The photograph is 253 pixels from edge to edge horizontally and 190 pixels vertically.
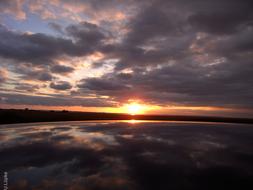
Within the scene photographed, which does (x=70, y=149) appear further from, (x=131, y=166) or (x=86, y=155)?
(x=131, y=166)

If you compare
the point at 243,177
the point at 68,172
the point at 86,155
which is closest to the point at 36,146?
the point at 86,155

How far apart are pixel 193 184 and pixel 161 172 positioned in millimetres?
2885

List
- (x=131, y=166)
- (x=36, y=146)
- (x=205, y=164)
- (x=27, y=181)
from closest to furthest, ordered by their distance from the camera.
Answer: (x=27, y=181), (x=131, y=166), (x=205, y=164), (x=36, y=146)

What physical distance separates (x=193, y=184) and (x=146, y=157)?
719cm

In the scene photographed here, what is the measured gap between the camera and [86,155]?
60.8ft

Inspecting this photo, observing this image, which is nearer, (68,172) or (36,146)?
(68,172)

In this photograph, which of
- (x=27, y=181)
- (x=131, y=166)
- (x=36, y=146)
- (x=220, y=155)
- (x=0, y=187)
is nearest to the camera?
(x=0, y=187)

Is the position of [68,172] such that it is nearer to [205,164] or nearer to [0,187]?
[0,187]

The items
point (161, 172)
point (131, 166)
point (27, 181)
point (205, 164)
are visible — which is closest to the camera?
point (27, 181)

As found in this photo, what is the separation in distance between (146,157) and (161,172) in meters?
4.51

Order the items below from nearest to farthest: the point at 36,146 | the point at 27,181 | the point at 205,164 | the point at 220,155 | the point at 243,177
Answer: the point at 27,181 → the point at 243,177 → the point at 205,164 → the point at 220,155 → the point at 36,146

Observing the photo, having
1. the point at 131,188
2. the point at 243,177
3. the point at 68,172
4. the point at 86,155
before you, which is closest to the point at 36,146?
the point at 86,155

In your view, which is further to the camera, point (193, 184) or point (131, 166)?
point (131, 166)

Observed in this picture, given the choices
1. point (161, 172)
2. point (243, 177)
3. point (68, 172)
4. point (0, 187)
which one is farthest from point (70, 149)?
point (243, 177)
